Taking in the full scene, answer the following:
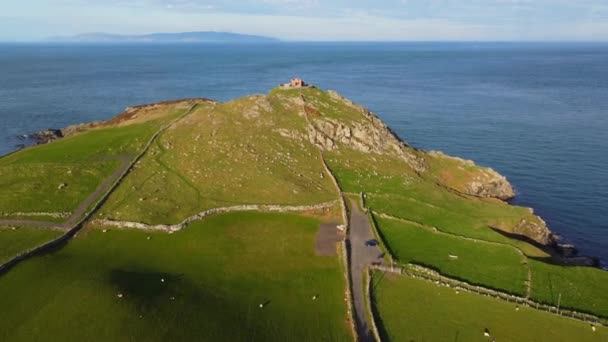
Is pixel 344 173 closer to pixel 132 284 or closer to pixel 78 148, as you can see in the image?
pixel 132 284

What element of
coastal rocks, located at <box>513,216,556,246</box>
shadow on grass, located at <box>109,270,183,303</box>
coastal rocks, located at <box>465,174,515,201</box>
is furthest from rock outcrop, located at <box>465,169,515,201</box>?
shadow on grass, located at <box>109,270,183,303</box>

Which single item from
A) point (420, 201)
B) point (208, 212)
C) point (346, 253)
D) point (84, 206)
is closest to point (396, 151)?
point (420, 201)

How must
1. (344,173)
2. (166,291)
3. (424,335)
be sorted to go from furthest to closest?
(344,173) → (166,291) → (424,335)

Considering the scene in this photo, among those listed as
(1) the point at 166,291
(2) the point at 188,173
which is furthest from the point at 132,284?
(2) the point at 188,173

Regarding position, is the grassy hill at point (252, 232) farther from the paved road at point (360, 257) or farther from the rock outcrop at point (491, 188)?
the paved road at point (360, 257)

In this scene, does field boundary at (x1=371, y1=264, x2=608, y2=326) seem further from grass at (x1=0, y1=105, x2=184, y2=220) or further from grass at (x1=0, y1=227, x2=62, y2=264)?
grass at (x1=0, y1=105, x2=184, y2=220)

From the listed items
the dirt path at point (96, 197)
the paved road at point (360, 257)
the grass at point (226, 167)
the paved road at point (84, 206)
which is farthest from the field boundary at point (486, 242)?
the paved road at point (84, 206)

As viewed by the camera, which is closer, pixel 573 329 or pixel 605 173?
pixel 573 329
